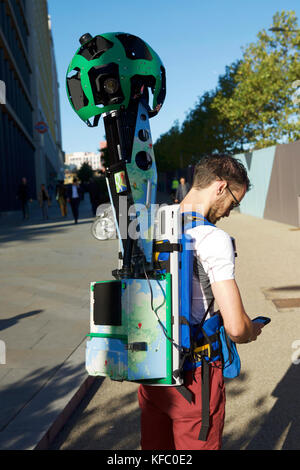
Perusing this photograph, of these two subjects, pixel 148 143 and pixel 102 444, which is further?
pixel 102 444

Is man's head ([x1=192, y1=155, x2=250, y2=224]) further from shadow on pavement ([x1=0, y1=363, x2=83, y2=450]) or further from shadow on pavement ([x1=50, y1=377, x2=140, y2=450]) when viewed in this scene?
shadow on pavement ([x1=0, y1=363, x2=83, y2=450])

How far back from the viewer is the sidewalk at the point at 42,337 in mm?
3520

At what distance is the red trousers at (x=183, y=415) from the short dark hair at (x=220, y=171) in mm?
727

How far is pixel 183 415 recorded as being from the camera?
6.79 ft

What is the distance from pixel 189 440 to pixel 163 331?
480 mm

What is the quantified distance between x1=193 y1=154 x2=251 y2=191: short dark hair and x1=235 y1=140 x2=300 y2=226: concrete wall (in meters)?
15.5

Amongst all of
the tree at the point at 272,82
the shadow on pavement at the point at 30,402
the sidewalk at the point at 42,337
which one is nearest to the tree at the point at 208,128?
the tree at the point at 272,82

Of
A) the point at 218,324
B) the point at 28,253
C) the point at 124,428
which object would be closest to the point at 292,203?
the point at 28,253

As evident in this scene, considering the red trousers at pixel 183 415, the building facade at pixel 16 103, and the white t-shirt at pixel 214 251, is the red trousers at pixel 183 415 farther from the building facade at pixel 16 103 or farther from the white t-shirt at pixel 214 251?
the building facade at pixel 16 103

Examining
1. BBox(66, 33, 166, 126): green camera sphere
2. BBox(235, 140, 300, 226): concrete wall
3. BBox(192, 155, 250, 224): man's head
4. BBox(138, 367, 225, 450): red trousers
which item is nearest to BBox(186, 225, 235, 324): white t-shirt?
BBox(192, 155, 250, 224): man's head

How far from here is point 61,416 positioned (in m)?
3.61

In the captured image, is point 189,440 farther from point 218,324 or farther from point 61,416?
point 61,416

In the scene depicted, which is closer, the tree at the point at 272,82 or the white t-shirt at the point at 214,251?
the white t-shirt at the point at 214,251

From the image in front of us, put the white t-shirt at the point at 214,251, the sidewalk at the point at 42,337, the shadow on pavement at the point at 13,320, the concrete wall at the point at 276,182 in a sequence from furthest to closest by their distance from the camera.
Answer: the concrete wall at the point at 276,182, the shadow on pavement at the point at 13,320, the sidewalk at the point at 42,337, the white t-shirt at the point at 214,251
